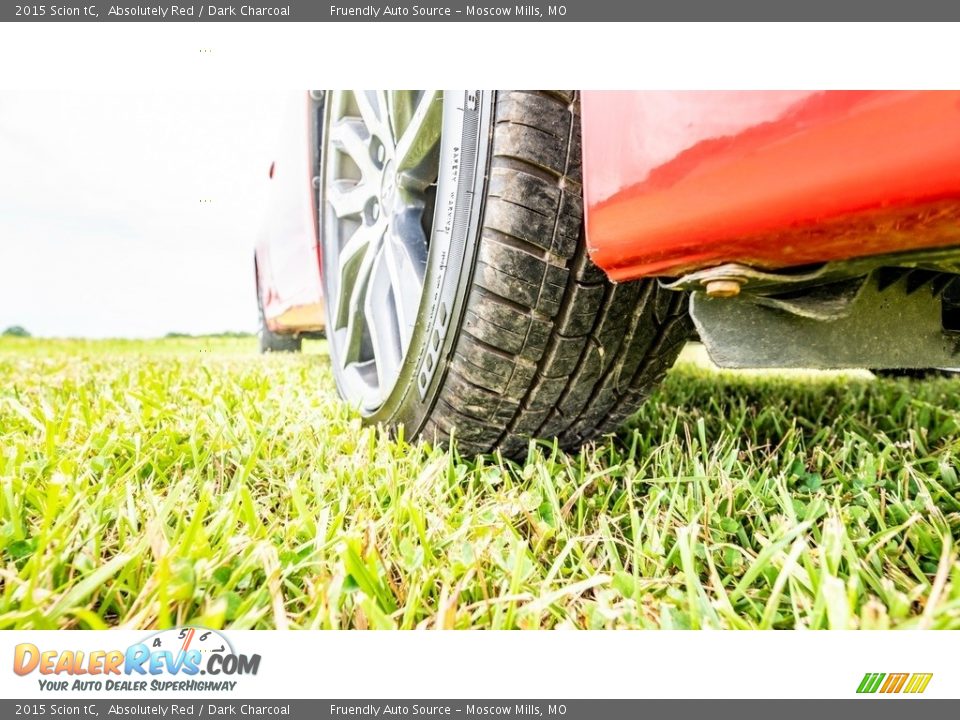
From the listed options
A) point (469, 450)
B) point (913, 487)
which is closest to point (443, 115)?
point (469, 450)

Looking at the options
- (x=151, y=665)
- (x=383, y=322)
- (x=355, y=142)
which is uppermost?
(x=355, y=142)

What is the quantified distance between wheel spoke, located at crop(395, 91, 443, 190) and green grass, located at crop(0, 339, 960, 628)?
0.45 metres

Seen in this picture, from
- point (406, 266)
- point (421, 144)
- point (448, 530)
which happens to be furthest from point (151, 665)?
point (421, 144)

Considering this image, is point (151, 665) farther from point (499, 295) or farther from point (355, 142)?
point (355, 142)

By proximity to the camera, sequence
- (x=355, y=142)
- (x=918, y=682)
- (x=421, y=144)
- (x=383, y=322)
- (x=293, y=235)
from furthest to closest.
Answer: (x=293, y=235) < (x=355, y=142) < (x=383, y=322) < (x=421, y=144) < (x=918, y=682)

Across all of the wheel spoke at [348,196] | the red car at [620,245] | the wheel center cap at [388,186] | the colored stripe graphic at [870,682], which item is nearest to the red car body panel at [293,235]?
the wheel spoke at [348,196]

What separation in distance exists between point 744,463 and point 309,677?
69cm

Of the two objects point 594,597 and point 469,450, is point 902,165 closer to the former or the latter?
point 594,597

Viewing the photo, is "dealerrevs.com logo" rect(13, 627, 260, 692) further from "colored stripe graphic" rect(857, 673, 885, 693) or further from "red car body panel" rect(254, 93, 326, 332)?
"red car body panel" rect(254, 93, 326, 332)

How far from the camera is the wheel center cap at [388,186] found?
1.04m

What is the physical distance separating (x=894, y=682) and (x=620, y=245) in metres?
0.41

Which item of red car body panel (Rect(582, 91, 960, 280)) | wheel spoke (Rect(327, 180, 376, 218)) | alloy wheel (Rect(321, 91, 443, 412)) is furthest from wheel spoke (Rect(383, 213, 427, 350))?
red car body panel (Rect(582, 91, 960, 280))

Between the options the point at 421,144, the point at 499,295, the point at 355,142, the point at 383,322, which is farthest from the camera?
the point at 355,142

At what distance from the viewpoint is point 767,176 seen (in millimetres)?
444
